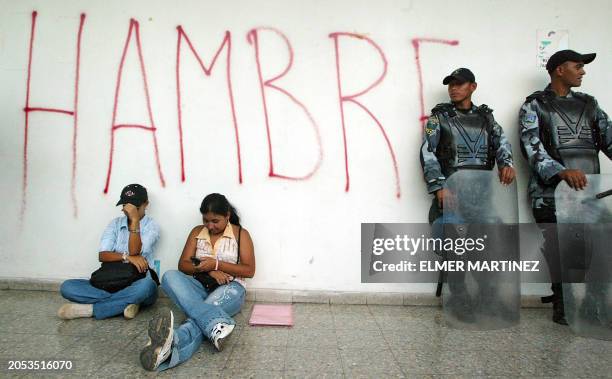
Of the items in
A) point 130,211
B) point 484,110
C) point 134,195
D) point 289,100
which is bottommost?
point 130,211

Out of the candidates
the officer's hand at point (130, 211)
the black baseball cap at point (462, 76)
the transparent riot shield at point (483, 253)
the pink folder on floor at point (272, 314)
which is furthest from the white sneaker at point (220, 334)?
the black baseball cap at point (462, 76)

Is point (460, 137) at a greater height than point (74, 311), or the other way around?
point (460, 137)

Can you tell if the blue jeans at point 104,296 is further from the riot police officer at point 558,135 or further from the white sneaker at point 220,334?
A: the riot police officer at point 558,135

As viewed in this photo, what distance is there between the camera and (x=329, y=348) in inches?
101

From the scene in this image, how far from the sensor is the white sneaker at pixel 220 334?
7.79 feet

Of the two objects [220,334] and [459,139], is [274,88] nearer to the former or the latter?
[459,139]

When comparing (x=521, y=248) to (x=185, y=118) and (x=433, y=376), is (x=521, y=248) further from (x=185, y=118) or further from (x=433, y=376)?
(x=185, y=118)

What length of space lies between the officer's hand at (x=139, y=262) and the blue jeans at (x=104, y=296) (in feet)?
0.33

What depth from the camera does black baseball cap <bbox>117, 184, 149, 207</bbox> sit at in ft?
10.3

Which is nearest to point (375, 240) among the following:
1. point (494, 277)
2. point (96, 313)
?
point (494, 277)

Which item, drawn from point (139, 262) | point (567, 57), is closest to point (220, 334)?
point (139, 262)

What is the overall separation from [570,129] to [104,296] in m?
3.51

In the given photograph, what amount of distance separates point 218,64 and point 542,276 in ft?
10.1

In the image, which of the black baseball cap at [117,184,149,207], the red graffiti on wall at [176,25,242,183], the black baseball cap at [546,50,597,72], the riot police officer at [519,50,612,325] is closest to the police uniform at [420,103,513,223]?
the riot police officer at [519,50,612,325]
